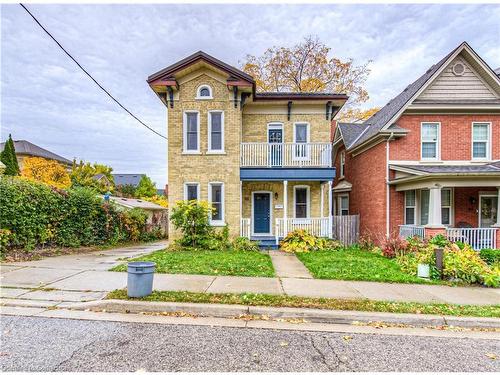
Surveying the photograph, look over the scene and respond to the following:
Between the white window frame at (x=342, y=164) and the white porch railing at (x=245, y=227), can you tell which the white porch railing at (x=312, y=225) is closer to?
the white porch railing at (x=245, y=227)

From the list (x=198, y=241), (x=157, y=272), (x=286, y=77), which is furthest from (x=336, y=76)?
(x=157, y=272)

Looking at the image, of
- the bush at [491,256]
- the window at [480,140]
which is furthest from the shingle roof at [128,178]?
the bush at [491,256]

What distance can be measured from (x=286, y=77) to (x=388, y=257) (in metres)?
20.2

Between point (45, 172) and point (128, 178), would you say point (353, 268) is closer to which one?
point (45, 172)

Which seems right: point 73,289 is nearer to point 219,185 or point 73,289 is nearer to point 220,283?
point 220,283

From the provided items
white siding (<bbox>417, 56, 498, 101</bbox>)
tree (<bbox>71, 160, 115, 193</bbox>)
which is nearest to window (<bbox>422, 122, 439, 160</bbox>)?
white siding (<bbox>417, 56, 498, 101</bbox>)

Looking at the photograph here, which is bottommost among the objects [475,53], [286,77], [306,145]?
[306,145]

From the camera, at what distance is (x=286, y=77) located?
2675 cm

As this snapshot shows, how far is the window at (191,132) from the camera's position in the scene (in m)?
13.6

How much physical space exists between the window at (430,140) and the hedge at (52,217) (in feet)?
51.9

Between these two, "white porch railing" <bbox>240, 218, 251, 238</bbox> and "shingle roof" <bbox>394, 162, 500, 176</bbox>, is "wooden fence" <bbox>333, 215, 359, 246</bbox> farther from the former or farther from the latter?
"white porch railing" <bbox>240, 218, 251, 238</bbox>

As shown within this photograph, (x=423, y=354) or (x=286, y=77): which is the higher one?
(x=286, y=77)

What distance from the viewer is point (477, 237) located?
11.9 m

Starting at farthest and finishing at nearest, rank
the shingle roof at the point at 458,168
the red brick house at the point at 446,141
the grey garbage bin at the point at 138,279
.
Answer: the red brick house at the point at 446,141
the shingle roof at the point at 458,168
the grey garbage bin at the point at 138,279
